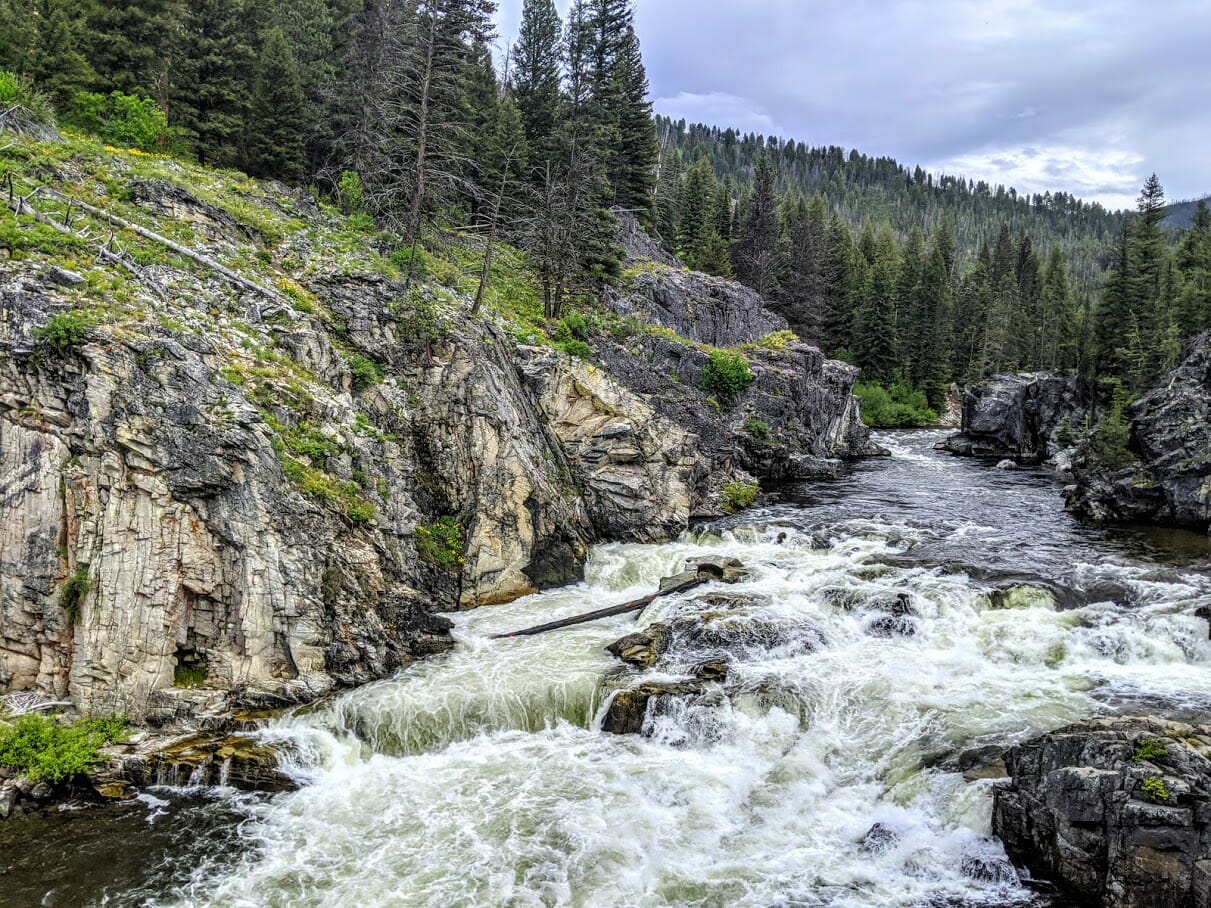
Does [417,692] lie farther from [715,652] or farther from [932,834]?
[932,834]

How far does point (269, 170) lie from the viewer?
109ft

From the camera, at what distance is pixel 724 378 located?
125 ft

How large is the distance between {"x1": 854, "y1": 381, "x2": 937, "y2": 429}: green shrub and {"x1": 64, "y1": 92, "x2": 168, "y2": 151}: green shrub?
5865 cm

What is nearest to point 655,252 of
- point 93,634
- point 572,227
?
point 572,227

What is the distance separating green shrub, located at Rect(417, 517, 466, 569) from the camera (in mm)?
19531

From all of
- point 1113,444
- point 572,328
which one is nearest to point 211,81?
point 572,328

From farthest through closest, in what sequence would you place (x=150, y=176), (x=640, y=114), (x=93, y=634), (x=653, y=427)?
(x=640, y=114) < (x=653, y=427) < (x=150, y=176) < (x=93, y=634)

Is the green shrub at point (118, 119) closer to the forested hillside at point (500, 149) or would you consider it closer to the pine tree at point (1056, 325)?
the forested hillside at point (500, 149)

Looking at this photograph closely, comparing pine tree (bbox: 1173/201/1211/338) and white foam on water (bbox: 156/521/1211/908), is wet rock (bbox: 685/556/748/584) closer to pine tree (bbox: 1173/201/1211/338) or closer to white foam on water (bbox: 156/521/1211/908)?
white foam on water (bbox: 156/521/1211/908)

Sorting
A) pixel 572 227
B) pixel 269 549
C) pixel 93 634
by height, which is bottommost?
pixel 93 634

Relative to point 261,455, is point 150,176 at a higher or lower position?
higher

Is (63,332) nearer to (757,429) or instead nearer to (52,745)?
(52,745)

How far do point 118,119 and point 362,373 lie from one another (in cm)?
1643

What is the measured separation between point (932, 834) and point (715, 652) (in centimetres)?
617
